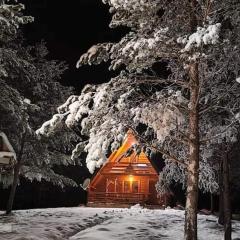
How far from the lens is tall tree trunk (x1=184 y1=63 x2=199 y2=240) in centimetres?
1083

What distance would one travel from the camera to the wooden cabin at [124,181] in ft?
112

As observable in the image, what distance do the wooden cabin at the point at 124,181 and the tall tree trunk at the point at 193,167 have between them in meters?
22.2

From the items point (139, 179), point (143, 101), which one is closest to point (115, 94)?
point (143, 101)

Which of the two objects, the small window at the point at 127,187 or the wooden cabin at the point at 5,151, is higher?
the wooden cabin at the point at 5,151

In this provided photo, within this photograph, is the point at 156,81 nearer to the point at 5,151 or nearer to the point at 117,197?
the point at 5,151

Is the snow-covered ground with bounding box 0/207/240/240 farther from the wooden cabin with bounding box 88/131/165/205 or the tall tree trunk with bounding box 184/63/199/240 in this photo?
the wooden cabin with bounding box 88/131/165/205

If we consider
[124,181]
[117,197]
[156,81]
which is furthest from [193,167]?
[124,181]

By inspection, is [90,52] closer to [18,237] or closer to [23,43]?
[18,237]

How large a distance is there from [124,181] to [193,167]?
25.5 metres

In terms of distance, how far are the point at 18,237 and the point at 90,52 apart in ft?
24.5

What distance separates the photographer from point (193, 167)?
11.0 m

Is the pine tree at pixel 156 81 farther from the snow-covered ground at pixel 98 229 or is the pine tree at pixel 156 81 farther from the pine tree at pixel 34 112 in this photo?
the pine tree at pixel 34 112

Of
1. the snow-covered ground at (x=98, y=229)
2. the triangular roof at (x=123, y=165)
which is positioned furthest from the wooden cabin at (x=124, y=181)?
the snow-covered ground at (x=98, y=229)

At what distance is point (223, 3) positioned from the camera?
10.9m
